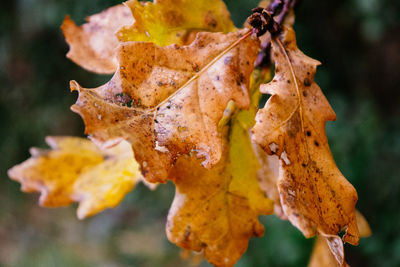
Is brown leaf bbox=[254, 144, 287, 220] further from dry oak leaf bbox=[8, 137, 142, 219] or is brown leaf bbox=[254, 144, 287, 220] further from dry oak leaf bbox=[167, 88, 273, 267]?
dry oak leaf bbox=[8, 137, 142, 219]

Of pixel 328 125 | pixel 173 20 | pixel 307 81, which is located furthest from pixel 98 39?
pixel 328 125

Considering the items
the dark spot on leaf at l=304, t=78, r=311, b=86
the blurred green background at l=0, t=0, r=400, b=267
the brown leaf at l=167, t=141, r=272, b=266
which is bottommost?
the blurred green background at l=0, t=0, r=400, b=267

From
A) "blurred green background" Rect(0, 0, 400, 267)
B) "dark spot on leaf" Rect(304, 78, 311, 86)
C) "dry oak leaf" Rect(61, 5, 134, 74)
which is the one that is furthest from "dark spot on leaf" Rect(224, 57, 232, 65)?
"blurred green background" Rect(0, 0, 400, 267)

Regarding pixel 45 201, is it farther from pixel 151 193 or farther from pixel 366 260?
pixel 151 193

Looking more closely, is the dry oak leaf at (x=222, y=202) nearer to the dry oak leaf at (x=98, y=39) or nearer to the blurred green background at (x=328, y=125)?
the dry oak leaf at (x=98, y=39)

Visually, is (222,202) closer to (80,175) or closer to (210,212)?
(210,212)

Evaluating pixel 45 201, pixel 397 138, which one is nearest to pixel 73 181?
pixel 45 201

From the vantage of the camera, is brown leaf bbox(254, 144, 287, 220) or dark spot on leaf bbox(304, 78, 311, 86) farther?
brown leaf bbox(254, 144, 287, 220)
